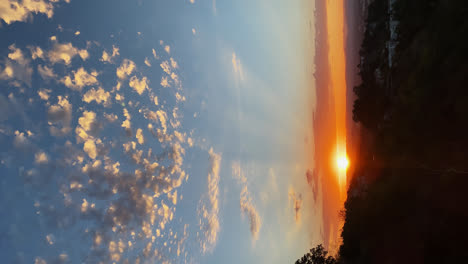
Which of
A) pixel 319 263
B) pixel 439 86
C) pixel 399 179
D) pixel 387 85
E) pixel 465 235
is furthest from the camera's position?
pixel 387 85

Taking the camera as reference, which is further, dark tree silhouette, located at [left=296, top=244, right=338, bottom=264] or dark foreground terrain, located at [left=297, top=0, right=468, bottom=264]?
dark tree silhouette, located at [left=296, top=244, right=338, bottom=264]

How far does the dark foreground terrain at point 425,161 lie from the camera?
3177cm

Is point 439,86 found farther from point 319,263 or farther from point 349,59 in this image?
point 349,59

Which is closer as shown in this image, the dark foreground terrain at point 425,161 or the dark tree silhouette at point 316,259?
the dark foreground terrain at point 425,161

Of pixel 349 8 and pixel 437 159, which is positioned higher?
pixel 349 8

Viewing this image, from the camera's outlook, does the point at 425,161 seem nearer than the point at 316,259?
Yes

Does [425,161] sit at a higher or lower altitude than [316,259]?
higher

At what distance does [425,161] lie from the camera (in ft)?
143

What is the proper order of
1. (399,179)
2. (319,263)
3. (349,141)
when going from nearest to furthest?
(399,179), (319,263), (349,141)

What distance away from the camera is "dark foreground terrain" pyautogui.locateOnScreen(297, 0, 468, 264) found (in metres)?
31.8

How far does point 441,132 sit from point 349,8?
15812cm

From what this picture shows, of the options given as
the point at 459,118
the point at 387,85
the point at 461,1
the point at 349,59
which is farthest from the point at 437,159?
the point at 349,59

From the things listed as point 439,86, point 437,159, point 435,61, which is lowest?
point 437,159

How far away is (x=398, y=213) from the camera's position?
43062 millimetres
